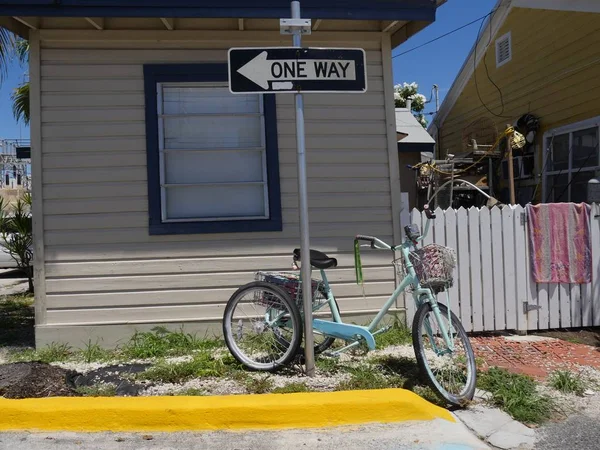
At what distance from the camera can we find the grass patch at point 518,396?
394 centimetres

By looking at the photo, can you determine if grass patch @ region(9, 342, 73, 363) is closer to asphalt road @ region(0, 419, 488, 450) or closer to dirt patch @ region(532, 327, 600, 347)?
asphalt road @ region(0, 419, 488, 450)

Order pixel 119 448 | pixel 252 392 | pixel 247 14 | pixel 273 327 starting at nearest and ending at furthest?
pixel 119 448
pixel 252 392
pixel 273 327
pixel 247 14

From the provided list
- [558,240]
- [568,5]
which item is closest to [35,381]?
[558,240]

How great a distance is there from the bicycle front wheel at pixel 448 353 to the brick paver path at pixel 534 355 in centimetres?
76

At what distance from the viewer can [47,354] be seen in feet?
17.1

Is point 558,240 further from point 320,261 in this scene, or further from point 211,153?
point 211,153

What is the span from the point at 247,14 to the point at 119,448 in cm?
378

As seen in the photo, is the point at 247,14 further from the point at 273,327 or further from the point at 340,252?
the point at 273,327

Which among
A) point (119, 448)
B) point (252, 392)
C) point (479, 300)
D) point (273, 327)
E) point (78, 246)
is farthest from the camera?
point (479, 300)

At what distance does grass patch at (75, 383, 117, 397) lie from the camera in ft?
13.7

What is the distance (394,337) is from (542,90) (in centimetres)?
666

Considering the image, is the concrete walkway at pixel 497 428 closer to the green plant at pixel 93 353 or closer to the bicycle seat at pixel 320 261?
the bicycle seat at pixel 320 261

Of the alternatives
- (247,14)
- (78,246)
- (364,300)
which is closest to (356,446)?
(364,300)

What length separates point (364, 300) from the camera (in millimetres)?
5805
